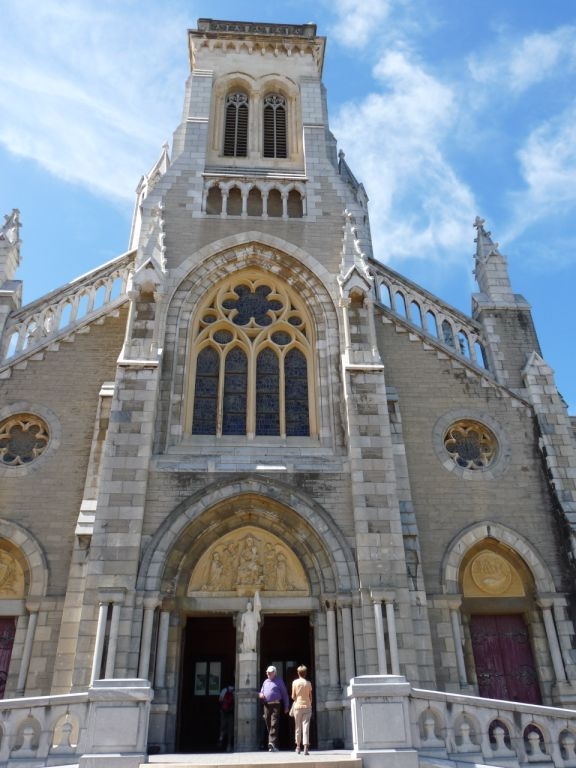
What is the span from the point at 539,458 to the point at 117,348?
11.2 meters

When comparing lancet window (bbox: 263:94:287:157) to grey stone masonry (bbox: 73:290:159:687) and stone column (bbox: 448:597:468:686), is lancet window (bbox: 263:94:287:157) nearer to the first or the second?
grey stone masonry (bbox: 73:290:159:687)

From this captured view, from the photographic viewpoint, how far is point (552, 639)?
1309cm

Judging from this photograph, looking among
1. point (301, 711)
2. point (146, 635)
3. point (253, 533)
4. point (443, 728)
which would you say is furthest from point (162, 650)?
point (443, 728)

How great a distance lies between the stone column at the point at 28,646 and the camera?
12.0m

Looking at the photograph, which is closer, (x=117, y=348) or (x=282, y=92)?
(x=117, y=348)

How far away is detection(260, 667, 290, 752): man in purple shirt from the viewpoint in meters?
10.0

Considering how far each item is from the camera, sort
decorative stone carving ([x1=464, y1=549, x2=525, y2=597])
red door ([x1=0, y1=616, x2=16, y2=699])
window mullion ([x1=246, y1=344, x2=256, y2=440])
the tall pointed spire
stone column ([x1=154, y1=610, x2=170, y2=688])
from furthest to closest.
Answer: the tall pointed spire → window mullion ([x1=246, y1=344, x2=256, y2=440]) → decorative stone carving ([x1=464, y1=549, x2=525, y2=597]) → red door ([x1=0, y1=616, x2=16, y2=699]) → stone column ([x1=154, y1=610, x2=170, y2=688])

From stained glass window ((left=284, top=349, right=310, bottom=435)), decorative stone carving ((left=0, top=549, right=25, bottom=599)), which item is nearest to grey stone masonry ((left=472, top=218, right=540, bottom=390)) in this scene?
stained glass window ((left=284, top=349, right=310, bottom=435))

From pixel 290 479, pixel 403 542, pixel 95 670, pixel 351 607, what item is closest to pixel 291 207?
pixel 290 479

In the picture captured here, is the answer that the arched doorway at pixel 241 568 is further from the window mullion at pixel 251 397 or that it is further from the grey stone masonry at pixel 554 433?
the grey stone masonry at pixel 554 433

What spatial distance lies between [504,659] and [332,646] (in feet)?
13.7

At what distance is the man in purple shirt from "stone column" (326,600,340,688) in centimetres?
161

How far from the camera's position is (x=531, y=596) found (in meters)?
13.8

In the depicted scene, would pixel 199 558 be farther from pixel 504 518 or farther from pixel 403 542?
pixel 504 518
